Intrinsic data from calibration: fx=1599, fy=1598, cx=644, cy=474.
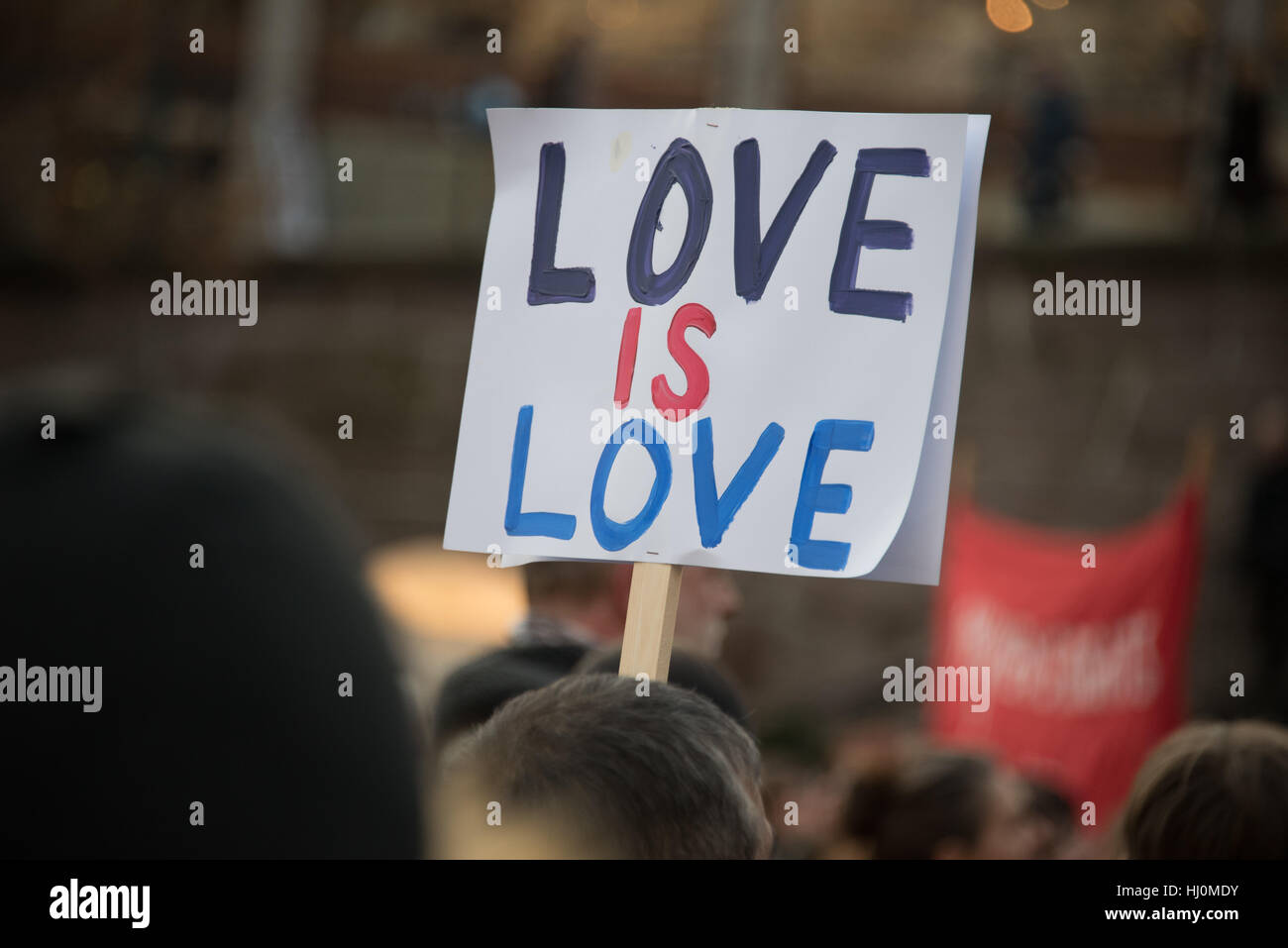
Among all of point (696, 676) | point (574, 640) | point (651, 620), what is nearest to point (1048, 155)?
point (574, 640)

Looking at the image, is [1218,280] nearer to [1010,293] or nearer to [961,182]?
[1010,293]

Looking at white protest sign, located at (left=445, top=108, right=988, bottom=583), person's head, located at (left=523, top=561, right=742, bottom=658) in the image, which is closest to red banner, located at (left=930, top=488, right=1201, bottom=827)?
person's head, located at (left=523, top=561, right=742, bottom=658)

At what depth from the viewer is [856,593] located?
8.41m

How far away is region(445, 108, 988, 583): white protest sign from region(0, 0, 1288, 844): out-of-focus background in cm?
502

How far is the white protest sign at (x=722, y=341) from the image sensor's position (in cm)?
175

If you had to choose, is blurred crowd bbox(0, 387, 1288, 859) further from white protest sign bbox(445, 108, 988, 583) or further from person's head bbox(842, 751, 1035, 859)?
person's head bbox(842, 751, 1035, 859)

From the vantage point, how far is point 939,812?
273cm

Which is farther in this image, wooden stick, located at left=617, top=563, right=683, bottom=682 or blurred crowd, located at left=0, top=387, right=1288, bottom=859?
wooden stick, located at left=617, top=563, right=683, bottom=682

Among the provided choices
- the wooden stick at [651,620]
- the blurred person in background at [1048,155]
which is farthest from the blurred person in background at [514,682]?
the blurred person in background at [1048,155]

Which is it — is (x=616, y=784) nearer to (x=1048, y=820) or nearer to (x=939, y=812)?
(x=939, y=812)

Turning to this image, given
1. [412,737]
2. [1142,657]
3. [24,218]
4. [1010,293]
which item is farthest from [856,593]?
[412,737]

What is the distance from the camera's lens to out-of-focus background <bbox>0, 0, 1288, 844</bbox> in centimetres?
811

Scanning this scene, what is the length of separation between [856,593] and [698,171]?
6.72 m

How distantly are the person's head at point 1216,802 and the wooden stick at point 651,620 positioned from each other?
0.60 meters
